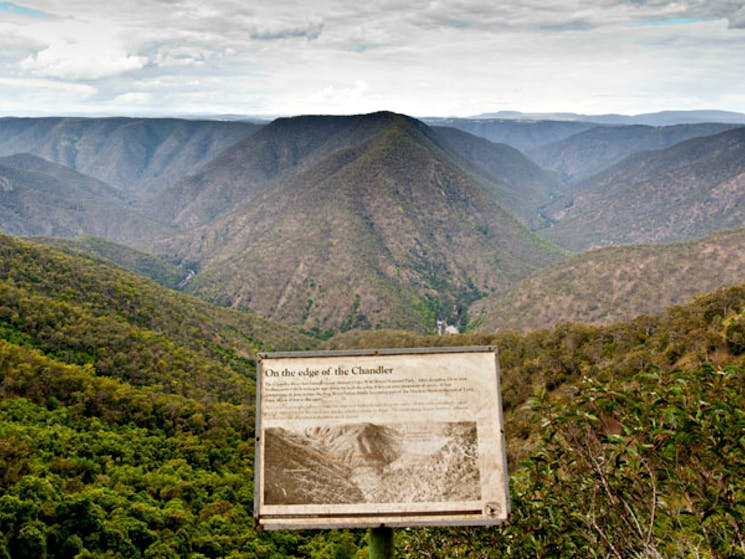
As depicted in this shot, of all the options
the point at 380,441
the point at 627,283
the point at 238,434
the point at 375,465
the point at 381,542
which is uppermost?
the point at 627,283

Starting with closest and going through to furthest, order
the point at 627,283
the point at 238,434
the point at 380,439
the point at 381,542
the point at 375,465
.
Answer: the point at 375,465
the point at 380,439
the point at 381,542
the point at 238,434
the point at 627,283

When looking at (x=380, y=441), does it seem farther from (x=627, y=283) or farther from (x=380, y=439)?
(x=627, y=283)

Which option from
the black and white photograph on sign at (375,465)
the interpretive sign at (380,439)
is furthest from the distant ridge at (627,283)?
the black and white photograph on sign at (375,465)

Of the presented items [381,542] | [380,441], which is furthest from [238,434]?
[380,441]

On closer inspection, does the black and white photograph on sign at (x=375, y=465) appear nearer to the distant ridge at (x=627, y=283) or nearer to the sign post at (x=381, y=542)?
the sign post at (x=381, y=542)

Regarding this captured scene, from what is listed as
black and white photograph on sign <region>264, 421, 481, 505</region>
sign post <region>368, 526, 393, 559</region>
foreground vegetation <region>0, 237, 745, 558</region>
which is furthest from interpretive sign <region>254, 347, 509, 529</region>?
foreground vegetation <region>0, 237, 745, 558</region>

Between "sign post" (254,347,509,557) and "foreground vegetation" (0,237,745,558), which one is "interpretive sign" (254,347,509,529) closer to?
"sign post" (254,347,509,557)
